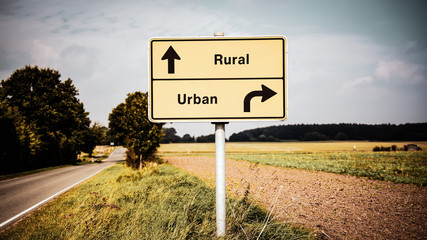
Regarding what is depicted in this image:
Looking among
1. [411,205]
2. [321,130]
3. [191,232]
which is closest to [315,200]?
[411,205]

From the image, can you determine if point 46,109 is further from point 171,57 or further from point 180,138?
point 180,138

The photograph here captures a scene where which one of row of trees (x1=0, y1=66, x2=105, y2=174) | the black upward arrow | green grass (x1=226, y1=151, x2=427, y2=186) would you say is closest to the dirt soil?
the black upward arrow

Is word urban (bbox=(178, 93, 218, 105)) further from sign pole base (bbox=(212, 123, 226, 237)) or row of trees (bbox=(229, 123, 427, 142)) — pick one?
row of trees (bbox=(229, 123, 427, 142))

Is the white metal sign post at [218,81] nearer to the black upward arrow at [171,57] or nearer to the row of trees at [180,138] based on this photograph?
the black upward arrow at [171,57]

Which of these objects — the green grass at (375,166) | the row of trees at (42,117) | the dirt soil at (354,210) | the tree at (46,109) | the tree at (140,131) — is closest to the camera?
the dirt soil at (354,210)

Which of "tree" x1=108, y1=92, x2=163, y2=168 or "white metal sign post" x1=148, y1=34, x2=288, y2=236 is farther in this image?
"tree" x1=108, y1=92, x2=163, y2=168

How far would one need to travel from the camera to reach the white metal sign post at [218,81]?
2.10 meters

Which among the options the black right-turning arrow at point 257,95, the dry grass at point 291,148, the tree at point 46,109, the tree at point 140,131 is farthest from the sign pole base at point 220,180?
the dry grass at point 291,148

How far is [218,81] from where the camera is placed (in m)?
2.13

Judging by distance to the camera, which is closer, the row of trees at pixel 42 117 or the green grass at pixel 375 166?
the green grass at pixel 375 166

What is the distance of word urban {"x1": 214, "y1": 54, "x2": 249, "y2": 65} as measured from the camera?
2.14m

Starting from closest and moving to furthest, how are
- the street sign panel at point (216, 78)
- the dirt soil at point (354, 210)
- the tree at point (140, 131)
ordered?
the street sign panel at point (216, 78) < the dirt soil at point (354, 210) < the tree at point (140, 131)

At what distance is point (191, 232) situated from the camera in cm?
257

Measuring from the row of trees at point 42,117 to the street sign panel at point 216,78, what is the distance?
23690 millimetres
